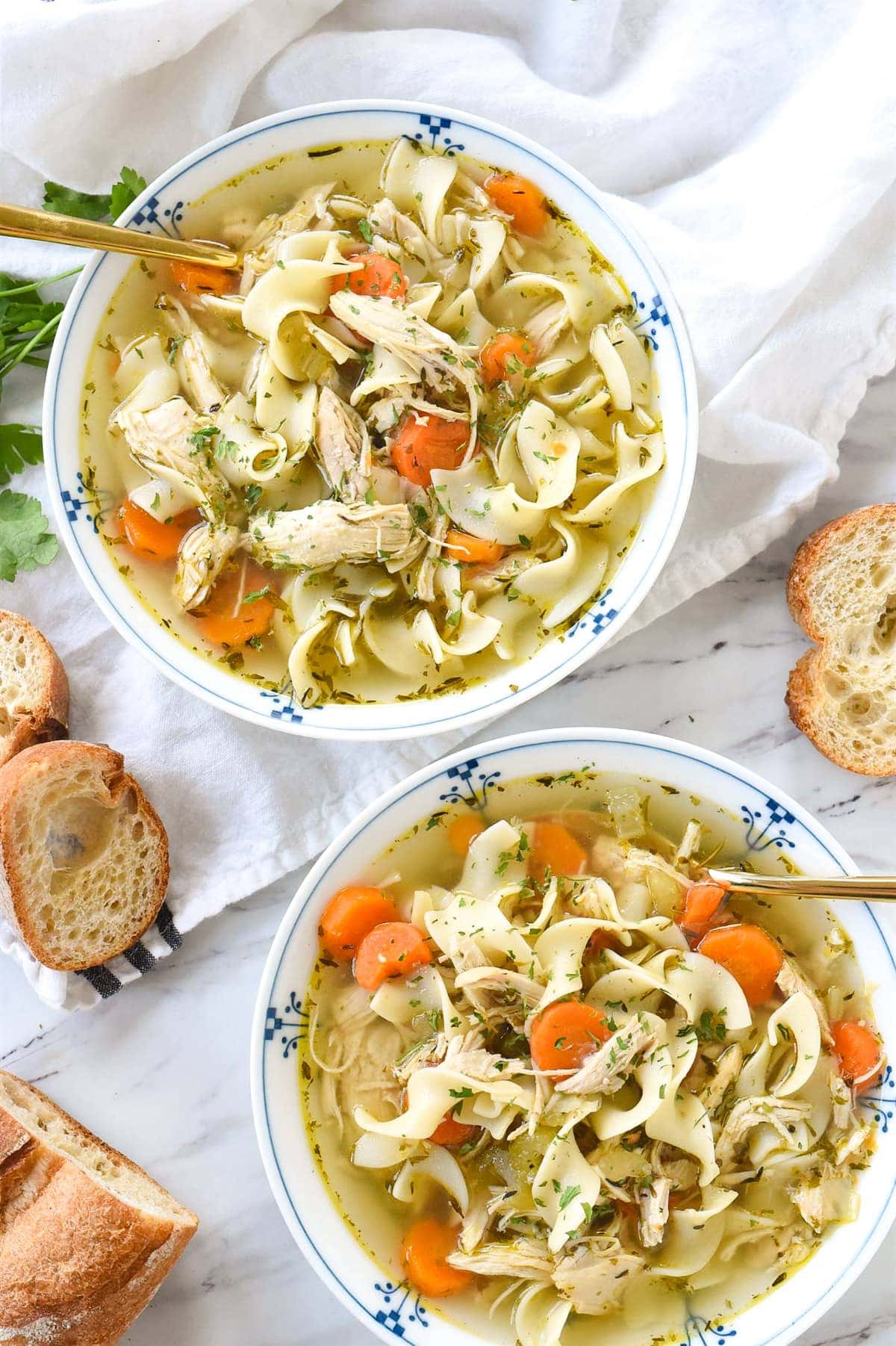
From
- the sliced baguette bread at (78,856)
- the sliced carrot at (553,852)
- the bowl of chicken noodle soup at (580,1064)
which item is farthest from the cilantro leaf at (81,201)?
the sliced carrot at (553,852)

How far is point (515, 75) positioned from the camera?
3.92 m

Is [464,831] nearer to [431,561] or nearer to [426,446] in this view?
[431,561]

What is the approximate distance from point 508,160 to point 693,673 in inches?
69.7

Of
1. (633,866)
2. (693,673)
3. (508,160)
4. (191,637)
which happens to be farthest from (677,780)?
(508,160)

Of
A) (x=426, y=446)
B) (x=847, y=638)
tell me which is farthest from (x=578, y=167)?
(x=847, y=638)

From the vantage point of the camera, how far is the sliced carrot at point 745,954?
359 centimetres

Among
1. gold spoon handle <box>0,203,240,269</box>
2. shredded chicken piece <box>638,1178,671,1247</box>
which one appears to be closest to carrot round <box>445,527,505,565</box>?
gold spoon handle <box>0,203,240,269</box>

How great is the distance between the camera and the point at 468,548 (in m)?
3.67

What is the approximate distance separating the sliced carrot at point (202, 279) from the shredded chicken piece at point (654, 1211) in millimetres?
3059

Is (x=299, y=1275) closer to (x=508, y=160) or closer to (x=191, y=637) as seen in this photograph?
(x=191, y=637)

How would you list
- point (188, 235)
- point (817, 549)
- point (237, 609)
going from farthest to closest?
point (817, 549) → point (237, 609) → point (188, 235)

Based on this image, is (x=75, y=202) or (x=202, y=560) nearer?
(x=202, y=560)

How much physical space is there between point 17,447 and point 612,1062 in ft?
9.19

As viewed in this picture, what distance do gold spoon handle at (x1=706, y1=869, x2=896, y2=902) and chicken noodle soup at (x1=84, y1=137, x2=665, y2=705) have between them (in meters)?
0.92
